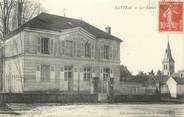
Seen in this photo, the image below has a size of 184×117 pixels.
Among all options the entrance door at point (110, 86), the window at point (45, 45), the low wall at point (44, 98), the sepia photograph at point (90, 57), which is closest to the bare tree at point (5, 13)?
the sepia photograph at point (90, 57)

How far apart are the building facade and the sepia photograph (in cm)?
2

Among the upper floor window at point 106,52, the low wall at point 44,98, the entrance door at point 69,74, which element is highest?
the upper floor window at point 106,52

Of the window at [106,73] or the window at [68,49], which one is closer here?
the window at [68,49]

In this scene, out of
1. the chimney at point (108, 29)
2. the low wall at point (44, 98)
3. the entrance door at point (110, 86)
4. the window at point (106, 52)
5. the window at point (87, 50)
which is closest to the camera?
the chimney at point (108, 29)

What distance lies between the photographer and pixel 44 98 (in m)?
7.46

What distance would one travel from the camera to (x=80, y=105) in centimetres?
718

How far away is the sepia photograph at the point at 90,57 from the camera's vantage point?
6.45 m

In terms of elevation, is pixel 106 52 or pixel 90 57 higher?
pixel 106 52

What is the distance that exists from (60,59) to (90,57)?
23.2 inches

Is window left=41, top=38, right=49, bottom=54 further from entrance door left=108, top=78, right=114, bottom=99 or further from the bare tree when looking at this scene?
entrance door left=108, top=78, right=114, bottom=99

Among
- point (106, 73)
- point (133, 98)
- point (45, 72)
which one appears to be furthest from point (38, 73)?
point (133, 98)

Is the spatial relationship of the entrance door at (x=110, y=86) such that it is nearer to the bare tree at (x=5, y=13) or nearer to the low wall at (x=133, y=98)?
the low wall at (x=133, y=98)

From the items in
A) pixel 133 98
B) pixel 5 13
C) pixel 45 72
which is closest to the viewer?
pixel 45 72

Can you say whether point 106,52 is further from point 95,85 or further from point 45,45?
point 45,45
